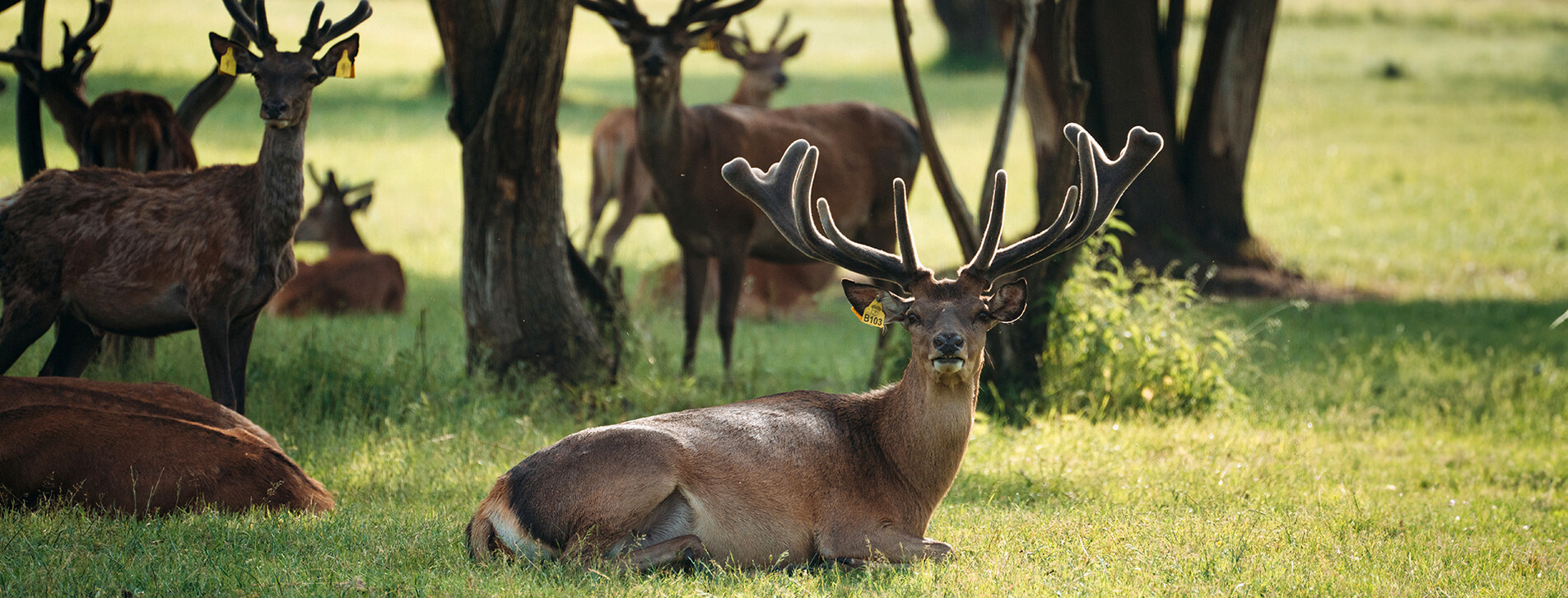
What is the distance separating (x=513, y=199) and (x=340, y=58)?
1548mm

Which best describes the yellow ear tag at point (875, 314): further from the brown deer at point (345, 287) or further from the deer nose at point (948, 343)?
the brown deer at point (345, 287)

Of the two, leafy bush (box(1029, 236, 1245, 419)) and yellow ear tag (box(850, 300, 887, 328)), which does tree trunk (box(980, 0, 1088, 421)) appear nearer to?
leafy bush (box(1029, 236, 1245, 419))

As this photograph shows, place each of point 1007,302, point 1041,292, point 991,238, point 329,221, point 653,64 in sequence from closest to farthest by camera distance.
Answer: point 1007,302 < point 991,238 < point 1041,292 < point 653,64 < point 329,221

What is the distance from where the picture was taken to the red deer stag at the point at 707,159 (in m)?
9.92

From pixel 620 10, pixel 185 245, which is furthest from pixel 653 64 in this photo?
pixel 185 245

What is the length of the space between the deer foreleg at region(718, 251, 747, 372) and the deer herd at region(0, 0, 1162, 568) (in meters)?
0.02

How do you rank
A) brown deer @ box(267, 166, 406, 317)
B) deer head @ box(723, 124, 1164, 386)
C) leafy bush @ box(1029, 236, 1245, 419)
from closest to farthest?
deer head @ box(723, 124, 1164, 386) < leafy bush @ box(1029, 236, 1245, 419) < brown deer @ box(267, 166, 406, 317)

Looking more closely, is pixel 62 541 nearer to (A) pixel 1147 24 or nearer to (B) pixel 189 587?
(B) pixel 189 587

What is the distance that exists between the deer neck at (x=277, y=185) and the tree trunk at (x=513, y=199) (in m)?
1.55

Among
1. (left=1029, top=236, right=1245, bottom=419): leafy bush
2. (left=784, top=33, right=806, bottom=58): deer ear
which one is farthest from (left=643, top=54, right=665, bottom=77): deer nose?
(left=784, top=33, right=806, bottom=58): deer ear

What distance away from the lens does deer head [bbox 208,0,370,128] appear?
704 centimetres

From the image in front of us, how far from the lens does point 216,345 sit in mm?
7027

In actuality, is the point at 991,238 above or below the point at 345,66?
→ below

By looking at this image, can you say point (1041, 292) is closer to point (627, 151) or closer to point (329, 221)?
point (627, 151)
